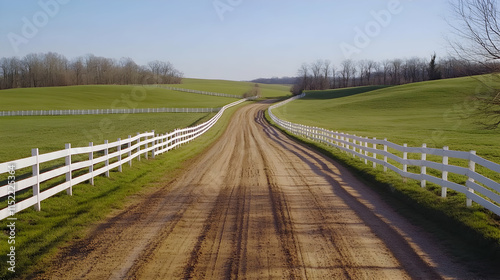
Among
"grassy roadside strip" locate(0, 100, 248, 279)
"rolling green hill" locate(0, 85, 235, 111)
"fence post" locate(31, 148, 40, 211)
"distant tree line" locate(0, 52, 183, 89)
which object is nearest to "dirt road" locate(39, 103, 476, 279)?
"grassy roadside strip" locate(0, 100, 248, 279)

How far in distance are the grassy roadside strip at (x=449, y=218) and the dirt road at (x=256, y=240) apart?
1.34 ft

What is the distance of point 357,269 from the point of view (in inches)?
236

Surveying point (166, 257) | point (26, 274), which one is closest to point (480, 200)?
point (166, 257)

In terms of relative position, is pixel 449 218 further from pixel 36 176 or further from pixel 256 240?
pixel 36 176

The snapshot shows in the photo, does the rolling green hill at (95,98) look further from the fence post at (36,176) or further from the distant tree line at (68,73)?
the fence post at (36,176)

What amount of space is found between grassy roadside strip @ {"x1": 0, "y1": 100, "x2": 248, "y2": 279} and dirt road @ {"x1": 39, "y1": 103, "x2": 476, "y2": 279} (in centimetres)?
32

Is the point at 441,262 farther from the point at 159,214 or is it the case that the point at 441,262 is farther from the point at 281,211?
the point at 159,214

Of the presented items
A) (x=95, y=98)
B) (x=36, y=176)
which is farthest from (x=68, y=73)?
(x=36, y=176)

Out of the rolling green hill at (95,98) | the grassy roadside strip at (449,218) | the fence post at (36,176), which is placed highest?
the rolling green hill at (95,98)

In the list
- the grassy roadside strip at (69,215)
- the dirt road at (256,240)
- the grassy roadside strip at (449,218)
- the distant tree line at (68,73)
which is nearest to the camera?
the dirt road at (256,240)

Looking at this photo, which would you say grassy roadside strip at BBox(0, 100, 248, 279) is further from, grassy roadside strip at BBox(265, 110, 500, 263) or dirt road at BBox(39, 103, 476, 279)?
grassy roadside strip at BBox(265, 110, 500, 263)

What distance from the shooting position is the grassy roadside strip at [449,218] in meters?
6.98

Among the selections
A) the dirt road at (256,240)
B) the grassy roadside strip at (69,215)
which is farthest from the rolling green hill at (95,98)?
the dirt road at (256,240)

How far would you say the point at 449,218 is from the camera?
28.3 feet
